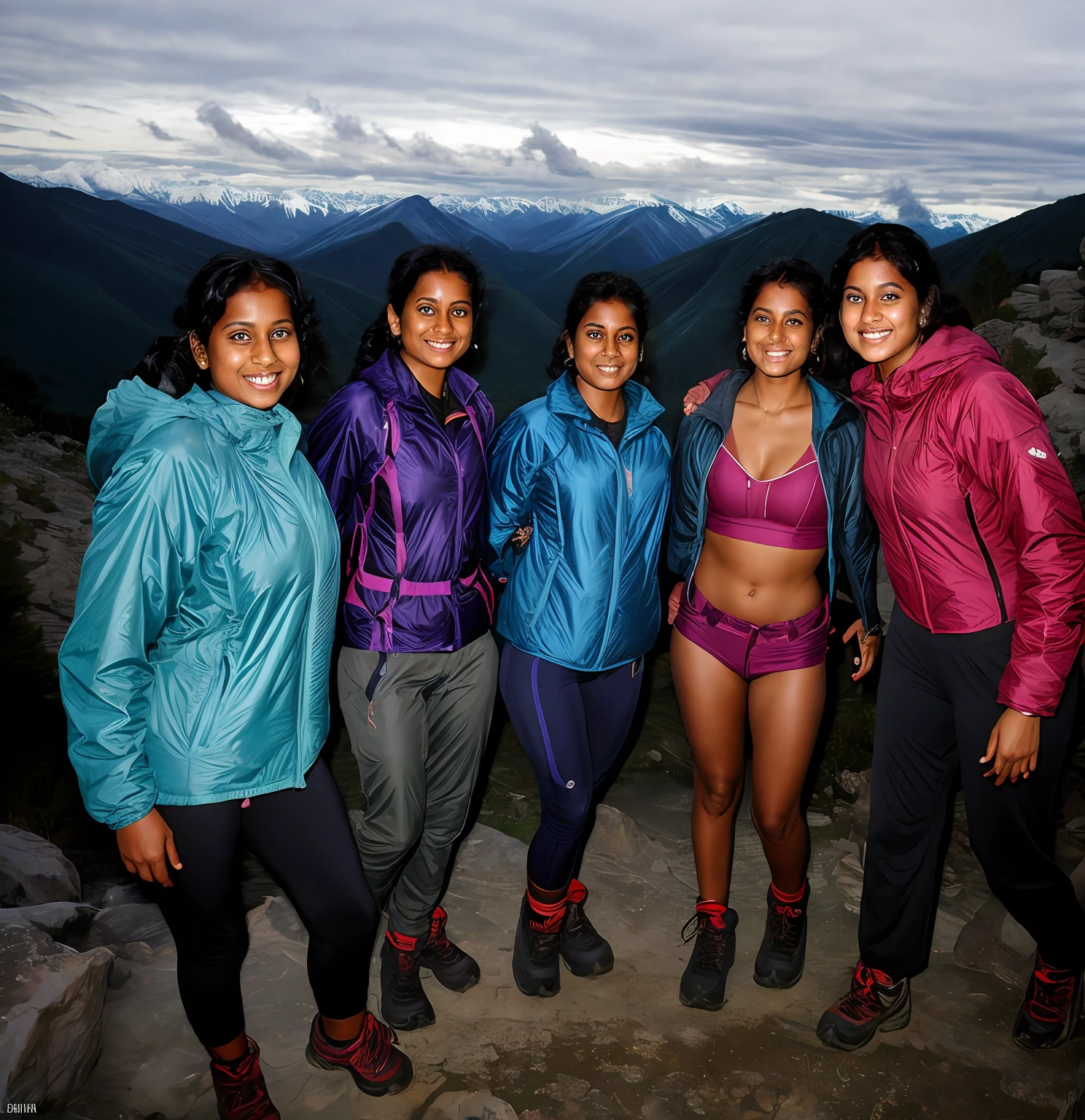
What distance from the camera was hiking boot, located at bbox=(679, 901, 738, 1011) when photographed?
3.09 metres

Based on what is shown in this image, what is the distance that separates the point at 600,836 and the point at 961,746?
2178mm

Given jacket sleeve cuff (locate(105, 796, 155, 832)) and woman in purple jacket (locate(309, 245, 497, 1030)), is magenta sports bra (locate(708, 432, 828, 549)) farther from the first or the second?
jacket sleeve cuff (locate(105, 796, 155, 832))

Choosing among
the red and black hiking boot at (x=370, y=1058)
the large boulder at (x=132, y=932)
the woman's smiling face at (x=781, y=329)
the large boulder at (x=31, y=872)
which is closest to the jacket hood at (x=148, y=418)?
the woman's smiling face at (x=781, y=329)

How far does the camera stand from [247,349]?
2.16 meters

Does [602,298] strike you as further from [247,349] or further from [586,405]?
[247,349]

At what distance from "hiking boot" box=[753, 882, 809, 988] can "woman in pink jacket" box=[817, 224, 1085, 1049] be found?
1.03ft

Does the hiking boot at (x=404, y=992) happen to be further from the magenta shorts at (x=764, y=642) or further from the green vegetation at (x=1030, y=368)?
the green vegetation at (x=1030, y=368)

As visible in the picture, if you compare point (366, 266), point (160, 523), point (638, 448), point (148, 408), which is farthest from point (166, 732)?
point (366, 266)

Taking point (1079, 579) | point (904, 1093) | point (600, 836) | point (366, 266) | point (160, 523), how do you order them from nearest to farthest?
point (160, 523), point (1079, 579), point (904, 1093), point (600, 836), point (366, 266)

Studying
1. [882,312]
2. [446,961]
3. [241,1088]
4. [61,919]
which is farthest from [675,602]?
[61,919]

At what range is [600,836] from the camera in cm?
432

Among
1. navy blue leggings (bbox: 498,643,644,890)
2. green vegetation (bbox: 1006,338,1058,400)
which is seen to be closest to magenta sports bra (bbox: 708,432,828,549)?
navy blue leggings (bbox: 498,643,644,890)

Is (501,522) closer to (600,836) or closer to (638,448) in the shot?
(638,448)

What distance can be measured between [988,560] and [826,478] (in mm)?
541
